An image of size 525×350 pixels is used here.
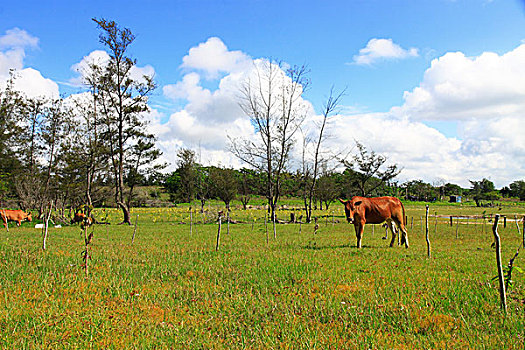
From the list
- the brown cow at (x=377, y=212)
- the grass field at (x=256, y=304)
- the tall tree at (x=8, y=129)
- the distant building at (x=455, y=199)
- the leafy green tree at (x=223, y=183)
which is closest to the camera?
the grass field at (x=256, y=304)

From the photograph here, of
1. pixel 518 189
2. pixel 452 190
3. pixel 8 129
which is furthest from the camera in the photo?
pixel 452 190

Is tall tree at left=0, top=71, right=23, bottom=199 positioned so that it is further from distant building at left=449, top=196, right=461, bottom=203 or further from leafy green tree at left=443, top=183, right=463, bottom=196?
leafy green tree at left=443, top=183, right=463, bottom=196

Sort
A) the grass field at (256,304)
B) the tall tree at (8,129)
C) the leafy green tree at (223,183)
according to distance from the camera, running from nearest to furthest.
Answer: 1. the grass field at (256,304)
2. the tall tree at (8,129)
3. the leafy green tree at (223,183)

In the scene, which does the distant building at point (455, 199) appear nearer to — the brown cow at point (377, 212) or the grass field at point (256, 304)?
the brown cow at point (377, 212)

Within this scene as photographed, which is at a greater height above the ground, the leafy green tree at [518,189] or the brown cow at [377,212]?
the leafy green tree at [518,189]

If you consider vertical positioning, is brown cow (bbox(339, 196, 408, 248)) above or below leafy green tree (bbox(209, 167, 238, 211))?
below

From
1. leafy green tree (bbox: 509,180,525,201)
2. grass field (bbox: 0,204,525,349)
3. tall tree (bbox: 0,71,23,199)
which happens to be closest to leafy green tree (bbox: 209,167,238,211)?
tall tree (bbox: 0,71,23,199)

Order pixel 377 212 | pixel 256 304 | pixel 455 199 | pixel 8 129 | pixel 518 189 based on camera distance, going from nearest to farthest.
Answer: pixel 256 304
pixel 377 212
pixel 8 129
pixel 518 189
pixel 455 199

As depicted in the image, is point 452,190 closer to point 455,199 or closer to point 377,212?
point 455,199

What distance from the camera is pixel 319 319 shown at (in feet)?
18.2

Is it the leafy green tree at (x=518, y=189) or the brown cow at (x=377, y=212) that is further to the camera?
the leafy green tree at (x=518, y=189)

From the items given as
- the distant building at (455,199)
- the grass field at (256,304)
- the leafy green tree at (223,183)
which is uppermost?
the leafy green tree at (223,183)

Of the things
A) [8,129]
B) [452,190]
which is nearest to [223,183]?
[8,129]

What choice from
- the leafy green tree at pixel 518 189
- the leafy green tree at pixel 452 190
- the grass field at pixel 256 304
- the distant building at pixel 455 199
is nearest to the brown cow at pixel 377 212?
the grass field at pixel 256 304
